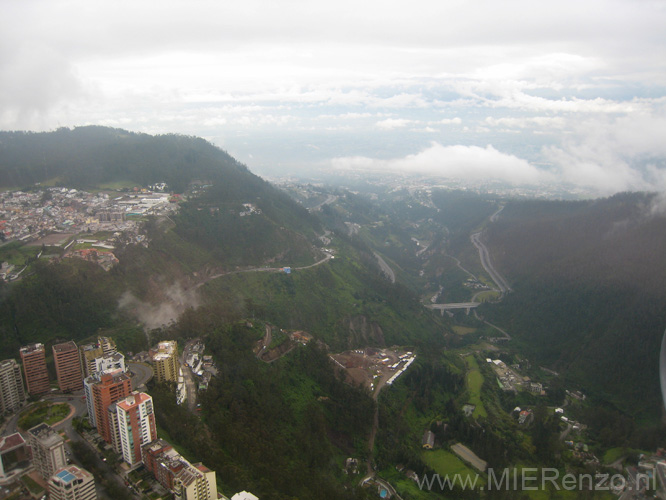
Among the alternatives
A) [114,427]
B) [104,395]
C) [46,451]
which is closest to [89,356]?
[104,395]

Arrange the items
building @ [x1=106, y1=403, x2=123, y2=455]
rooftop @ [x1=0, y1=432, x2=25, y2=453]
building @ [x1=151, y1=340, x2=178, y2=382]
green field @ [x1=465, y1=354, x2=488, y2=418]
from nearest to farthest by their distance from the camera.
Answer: rooftop @ [x1=0, y1=432, x2=25, y2=453] < building @ [x1=106, y1=403, x2=123, y2=455] < building @ [x1=151, y1=340, x2=178, y2=382] < green field @ [x1=465, y1=354, x2=488, y2=418]

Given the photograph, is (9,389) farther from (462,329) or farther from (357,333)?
(462,329)

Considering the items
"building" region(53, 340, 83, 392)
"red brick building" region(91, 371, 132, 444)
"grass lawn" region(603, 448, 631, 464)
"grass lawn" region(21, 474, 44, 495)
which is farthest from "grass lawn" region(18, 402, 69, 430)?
"grass lawn" region(603, 448, 631, 464)

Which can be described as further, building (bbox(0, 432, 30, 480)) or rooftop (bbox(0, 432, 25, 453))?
rooftop (bbox(0, 432, 25, 453))

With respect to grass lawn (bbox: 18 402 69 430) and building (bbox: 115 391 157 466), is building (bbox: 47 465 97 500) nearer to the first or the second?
building (bbox: 115 391 157 466)

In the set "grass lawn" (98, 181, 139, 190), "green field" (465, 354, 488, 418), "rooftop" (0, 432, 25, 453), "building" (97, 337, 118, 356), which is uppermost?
"grass lawn" (98, 181, 139, 190)

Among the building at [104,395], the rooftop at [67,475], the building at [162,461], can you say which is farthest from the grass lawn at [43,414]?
the rooftop at [67,475]

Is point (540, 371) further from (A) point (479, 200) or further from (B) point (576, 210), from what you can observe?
(A) point (479, 200)

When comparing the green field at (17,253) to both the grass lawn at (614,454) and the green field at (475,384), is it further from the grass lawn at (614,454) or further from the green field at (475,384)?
the grass lawn at (614,454)
